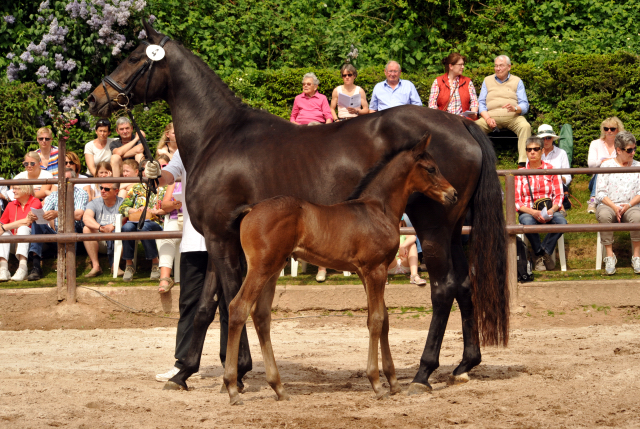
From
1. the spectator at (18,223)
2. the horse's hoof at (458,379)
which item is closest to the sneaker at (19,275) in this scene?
the spectator at (18,223)

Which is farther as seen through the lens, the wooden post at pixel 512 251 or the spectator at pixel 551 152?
→ the spectator at pixel 551 152

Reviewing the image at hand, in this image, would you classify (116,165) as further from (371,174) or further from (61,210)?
(371,174)

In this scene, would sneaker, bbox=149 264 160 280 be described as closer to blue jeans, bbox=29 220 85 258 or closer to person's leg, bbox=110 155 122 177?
blue jeans, bbox=29 220 85 258

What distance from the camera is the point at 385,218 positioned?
16.2ft

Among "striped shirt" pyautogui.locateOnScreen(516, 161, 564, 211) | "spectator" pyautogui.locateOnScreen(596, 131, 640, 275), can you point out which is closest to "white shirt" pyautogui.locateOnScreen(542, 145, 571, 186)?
"spectator" pyautogui.locateOnScreen(596, 131, 640, 275)

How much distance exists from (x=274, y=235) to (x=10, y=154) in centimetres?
753

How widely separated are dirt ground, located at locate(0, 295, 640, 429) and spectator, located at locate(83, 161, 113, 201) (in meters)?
1.78

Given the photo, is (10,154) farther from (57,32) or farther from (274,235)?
(274,235)

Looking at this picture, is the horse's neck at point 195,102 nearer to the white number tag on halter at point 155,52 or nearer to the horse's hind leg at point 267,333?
the white number tag on halter at point 155,52

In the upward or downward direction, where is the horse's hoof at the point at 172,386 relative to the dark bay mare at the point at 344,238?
downward

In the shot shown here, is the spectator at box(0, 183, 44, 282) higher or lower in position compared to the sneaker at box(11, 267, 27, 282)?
higher

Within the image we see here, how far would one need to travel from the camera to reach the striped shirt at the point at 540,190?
8.66 metres

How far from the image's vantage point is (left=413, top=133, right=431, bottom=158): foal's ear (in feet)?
16.4

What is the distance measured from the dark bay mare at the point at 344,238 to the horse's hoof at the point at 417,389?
114 millimetres
